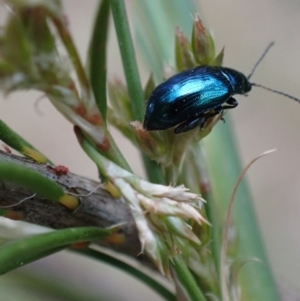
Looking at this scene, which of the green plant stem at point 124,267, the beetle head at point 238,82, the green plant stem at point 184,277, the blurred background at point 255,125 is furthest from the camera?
the blurred background at point 255,125

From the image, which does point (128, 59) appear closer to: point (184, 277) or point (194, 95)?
point (184, 277)

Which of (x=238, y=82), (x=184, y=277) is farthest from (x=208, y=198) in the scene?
(x=238, y=82)

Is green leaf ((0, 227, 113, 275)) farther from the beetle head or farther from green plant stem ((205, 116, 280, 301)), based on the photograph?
the beetle head

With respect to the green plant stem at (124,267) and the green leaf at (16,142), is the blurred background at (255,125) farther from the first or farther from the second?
the green leaf at (16,142)

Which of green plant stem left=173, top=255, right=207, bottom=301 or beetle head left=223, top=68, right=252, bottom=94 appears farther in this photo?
beetle head left=223, top=68, right=252, bottom=94

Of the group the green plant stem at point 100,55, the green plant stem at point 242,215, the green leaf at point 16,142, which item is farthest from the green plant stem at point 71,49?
the green plant stem at point 242,215

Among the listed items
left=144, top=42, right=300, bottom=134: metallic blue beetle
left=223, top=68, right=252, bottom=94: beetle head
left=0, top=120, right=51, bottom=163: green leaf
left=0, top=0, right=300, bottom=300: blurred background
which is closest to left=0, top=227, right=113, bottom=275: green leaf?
left=0, top=120, right=51, bottom=163: green leaf
